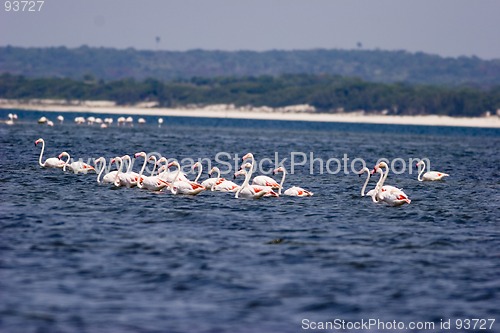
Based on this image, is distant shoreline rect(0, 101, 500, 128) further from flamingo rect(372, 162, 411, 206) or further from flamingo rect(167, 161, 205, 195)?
flamingo rect(167, 161, 205, 195)

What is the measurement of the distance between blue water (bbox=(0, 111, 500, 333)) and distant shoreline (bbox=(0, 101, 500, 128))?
135 metres

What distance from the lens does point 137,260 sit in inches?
737

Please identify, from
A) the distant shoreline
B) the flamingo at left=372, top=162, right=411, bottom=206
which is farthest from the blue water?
the distant shoreline

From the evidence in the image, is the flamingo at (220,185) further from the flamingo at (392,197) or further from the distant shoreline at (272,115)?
the distant shoreline at (272,115)

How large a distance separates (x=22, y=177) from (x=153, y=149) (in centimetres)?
2116

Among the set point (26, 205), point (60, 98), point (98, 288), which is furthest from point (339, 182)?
point (60, 98)

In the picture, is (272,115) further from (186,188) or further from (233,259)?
(233,259)

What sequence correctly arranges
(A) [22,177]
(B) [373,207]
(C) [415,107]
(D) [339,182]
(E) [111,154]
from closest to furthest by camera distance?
(B) [373,207] < (A) [22,177] < (D) [339,182] < (E) [111,154] < (C) [415,107]

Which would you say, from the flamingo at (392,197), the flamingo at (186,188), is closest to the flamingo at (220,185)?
the flamingo at (186,188)

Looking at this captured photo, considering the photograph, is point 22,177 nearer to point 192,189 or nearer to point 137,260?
point 192,189

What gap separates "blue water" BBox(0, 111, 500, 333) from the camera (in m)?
15.3

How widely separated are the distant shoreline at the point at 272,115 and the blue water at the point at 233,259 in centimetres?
13509

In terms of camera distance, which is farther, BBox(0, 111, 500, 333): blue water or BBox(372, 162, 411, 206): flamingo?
BBox(372, 162, 411, 206): flamingo

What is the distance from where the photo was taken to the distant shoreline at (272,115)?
16775cm
